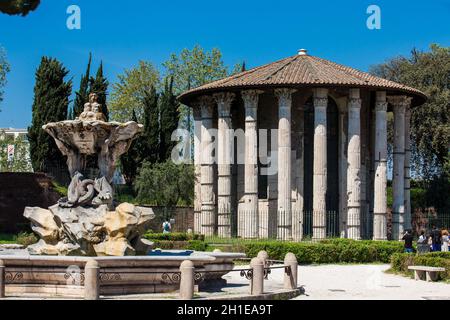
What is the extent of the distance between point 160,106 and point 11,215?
660 inches

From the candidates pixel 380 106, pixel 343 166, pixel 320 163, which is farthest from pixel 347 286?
pixel 380 106

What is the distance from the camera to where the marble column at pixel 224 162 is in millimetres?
44062

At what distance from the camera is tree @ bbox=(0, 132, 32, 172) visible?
68.7m

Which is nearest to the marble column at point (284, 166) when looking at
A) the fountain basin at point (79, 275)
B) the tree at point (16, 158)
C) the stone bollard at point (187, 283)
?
the fountain basin at point (79, 275)

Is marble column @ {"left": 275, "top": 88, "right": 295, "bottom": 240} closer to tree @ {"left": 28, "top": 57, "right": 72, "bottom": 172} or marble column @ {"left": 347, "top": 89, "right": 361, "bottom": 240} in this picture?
marble column @ {"left": 347, "top": 89, "right": 361, "bottom": 240}

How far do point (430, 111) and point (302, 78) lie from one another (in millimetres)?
20222

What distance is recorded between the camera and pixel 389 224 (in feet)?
162

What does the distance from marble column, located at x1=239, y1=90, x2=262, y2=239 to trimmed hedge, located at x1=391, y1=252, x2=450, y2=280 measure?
47.4 feet

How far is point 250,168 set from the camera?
43.1 meters

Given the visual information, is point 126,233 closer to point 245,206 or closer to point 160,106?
point 245,206

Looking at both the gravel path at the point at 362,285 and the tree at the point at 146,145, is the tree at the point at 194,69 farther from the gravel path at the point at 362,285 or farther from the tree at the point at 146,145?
the gravel path at the point at 362,285

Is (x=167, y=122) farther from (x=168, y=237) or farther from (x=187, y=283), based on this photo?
(x=187, y=283)

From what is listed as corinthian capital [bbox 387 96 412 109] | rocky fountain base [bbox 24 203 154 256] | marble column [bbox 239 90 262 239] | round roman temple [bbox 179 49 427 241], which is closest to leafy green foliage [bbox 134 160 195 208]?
round roman temple [bbox 179 49 427 241]
